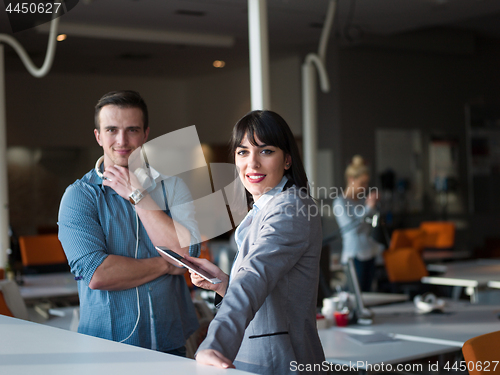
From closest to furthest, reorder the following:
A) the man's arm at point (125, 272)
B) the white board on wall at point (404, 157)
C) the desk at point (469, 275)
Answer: the man's arm at point (125, 272) → the desk at point (469, 275) → the white board on wall at point (404, 157)

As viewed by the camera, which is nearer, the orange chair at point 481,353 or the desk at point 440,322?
the orange chair at point 481,353

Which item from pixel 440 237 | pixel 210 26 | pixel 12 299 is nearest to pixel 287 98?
pixel 210 26

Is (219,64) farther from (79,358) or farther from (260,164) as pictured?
(79,358)

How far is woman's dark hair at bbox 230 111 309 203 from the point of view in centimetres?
174

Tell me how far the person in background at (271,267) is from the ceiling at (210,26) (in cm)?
495

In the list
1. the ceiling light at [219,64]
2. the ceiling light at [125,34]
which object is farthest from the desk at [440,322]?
the ceiling light at [219,64]

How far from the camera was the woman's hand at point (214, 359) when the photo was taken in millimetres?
1367

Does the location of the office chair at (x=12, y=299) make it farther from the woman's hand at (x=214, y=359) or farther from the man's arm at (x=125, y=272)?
the woman's hand at (x=214, y=359)

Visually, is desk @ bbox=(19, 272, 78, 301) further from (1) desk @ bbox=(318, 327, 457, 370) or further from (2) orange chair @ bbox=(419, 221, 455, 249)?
(2) orange chair @ bbox=(419, 221, 455, 249)

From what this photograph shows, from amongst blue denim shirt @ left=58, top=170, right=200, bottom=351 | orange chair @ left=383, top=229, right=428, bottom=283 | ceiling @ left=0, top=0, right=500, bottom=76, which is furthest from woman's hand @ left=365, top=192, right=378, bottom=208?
blue denim shirt @ left=58, top=170, right=200, bottom=351

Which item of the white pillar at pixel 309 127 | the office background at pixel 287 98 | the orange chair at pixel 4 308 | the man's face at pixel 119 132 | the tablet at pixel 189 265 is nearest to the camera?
the tablet at pixel 189 265

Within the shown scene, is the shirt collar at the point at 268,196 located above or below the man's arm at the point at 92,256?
above

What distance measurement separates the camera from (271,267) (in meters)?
1.54

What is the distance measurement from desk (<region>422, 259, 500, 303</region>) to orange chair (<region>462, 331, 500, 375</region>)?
3328mm
